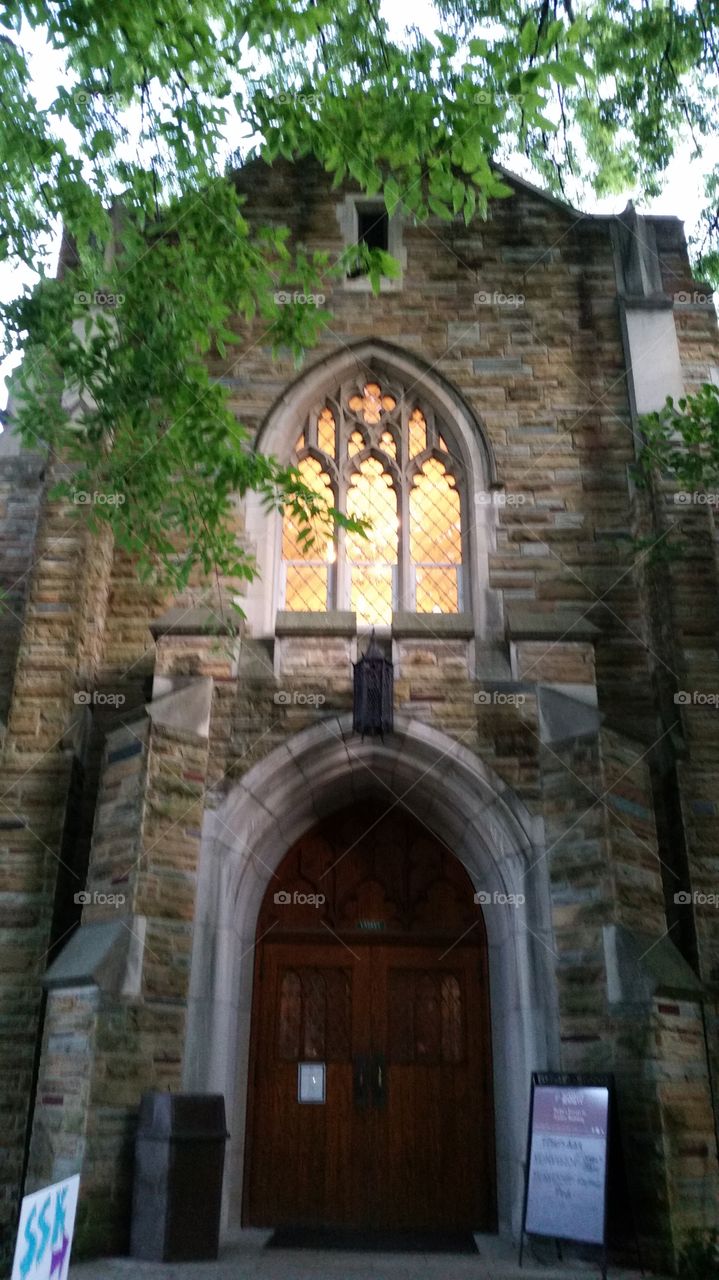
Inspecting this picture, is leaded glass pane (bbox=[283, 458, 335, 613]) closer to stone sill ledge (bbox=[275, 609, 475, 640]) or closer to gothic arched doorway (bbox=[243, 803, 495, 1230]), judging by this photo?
stone sill ledge (bbox=[275, 609, 475, 640])

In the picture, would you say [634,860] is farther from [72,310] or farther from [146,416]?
[72,310]

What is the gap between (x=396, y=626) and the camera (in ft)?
24.6

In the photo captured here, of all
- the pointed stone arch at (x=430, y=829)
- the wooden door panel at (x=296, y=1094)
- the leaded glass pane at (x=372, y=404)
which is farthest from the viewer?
the leaded glass pane at (x=372, y=404)

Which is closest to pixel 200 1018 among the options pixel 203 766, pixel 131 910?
pixel 131 910

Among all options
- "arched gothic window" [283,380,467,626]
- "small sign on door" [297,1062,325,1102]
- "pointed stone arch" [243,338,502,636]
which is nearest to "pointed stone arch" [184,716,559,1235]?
"small sign on door" [297,1062,325,1102]

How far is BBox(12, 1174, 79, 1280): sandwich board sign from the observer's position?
9.36 feet

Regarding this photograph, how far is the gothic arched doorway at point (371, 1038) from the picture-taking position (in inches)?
275

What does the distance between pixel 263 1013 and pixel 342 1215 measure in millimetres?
1425

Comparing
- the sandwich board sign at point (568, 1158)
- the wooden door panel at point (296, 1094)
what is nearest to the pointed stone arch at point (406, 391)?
the wooden door panel at point (296, 1094)

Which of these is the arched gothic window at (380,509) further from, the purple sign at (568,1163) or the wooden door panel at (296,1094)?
the purple sign at (568,1163)

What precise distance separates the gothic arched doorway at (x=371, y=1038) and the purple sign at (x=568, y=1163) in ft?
4.65

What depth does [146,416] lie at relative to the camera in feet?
22.4

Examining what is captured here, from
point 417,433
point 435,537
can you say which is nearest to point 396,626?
point 435,537

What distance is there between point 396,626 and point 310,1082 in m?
3.33
